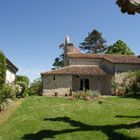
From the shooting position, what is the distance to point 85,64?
1785 inches

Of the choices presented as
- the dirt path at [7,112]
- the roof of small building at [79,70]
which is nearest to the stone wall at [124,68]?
the roof of small building at [79,70]

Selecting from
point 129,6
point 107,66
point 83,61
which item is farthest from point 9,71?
point 129,6

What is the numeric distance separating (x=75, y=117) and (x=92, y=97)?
33.9 feet

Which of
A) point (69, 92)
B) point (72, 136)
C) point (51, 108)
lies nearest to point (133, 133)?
point (72, 136)

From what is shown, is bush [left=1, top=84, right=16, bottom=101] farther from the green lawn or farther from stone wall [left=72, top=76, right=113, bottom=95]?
stone wall [left=72, top=76, right=113, bottom=95]

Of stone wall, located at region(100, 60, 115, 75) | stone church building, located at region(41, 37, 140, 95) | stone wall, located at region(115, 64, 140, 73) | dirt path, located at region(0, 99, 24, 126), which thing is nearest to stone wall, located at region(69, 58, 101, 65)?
stone church building, located at region(41, 37, 140, 95)

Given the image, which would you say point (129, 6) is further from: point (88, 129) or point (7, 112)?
point (7, 112)

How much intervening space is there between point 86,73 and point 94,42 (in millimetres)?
46212

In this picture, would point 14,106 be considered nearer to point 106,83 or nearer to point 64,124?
point 64,124

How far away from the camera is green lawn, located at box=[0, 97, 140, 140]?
1469 cm

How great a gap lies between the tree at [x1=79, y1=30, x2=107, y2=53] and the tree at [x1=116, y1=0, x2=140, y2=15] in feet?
243

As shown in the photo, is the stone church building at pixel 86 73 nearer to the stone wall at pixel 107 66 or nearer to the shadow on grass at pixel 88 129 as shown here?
the stone wall at pixel 107 66

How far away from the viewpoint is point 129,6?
12.3 m

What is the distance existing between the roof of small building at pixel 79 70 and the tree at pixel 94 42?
139 ft
